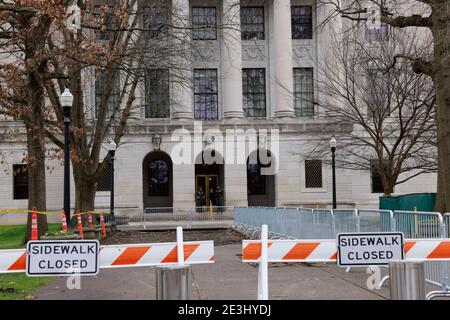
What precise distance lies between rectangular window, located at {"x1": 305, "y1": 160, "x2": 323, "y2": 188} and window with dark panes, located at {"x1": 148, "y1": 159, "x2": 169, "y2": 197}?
11751mm

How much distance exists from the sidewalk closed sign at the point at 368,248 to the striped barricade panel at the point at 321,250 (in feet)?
0.48

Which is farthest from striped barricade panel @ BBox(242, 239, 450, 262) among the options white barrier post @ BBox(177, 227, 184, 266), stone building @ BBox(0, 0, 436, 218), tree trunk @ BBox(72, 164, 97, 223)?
stone building @ BBox(0, 0, 436, 218)

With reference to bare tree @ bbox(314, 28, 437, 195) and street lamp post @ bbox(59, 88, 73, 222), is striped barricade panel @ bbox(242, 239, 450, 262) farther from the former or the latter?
bare tree @ bbox(314, 28, 437, 195)

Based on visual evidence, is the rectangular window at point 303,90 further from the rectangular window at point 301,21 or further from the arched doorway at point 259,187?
the arched doorway at point 259,187

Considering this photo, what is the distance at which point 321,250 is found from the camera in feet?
22.7

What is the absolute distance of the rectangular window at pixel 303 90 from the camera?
44375mm

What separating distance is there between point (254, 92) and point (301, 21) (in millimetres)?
7058

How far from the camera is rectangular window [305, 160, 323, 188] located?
43.7 m

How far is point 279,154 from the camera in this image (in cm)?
4350

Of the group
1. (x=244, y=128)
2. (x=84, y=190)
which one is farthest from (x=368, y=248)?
(x=244, y=128)

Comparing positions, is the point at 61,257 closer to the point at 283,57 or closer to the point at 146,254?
the point at 146,254

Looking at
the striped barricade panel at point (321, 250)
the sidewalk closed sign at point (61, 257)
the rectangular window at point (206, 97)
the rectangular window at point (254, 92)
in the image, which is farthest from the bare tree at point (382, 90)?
the sidewalk closed sign at point (61, 257)

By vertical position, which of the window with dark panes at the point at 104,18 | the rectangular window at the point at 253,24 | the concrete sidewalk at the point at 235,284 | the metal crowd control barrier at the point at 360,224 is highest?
the rectangular window at the point at 253,24

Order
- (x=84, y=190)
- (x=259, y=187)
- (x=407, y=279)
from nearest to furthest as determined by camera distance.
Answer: (x=407, y=279)
(x=84, y=190)
(x=259, y=187)
